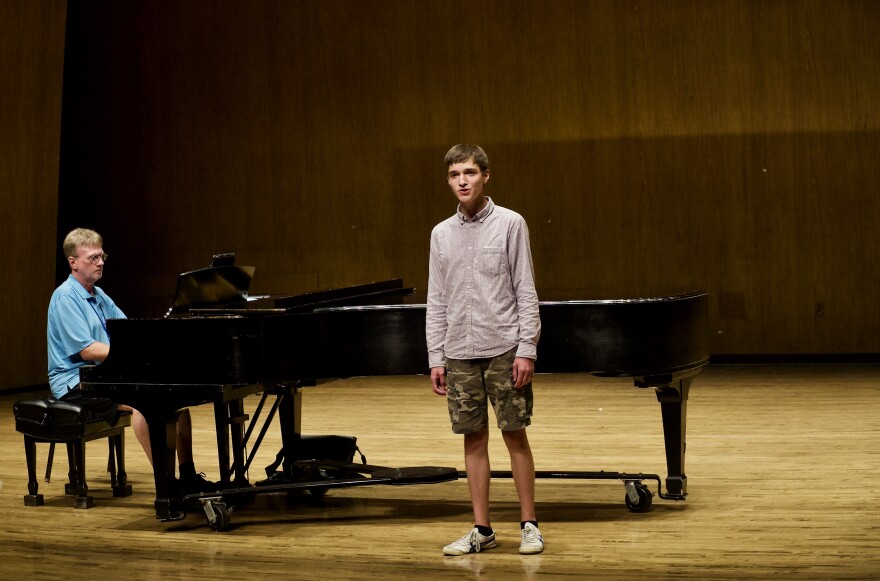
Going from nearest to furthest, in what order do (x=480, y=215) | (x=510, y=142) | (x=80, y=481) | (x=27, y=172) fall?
(x=480, y=215) < (x=80, y=481) < (x=27, y=172) < (x=510, y=142)

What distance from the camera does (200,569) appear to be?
3.51 m

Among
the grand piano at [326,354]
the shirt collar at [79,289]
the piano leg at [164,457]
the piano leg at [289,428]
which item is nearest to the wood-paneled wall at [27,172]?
the shirt collar at [79,289]

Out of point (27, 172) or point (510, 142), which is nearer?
point (27, 172)

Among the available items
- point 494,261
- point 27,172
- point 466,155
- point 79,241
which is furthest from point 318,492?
point 27,172

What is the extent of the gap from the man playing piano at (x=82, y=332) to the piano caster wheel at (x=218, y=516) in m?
0.33

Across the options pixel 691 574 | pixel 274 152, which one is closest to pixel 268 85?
pixel 274 152

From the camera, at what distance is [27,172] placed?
8469 millimetres

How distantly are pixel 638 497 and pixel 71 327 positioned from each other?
2.29 metres

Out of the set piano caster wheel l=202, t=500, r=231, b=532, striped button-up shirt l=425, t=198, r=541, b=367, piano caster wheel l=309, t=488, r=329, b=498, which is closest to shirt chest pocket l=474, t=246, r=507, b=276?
striped button-up shirt l=425, t=198, r=541, b=367

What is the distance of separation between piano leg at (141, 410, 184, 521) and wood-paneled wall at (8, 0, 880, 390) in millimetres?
4881

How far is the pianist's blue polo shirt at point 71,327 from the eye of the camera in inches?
177

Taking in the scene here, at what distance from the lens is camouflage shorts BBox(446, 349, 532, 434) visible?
3441 millimetres

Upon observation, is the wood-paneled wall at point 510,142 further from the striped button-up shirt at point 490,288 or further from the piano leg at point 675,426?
the striped button-up shirt at point 490,288

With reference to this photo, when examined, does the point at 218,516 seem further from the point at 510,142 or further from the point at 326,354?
the point at 510,142
